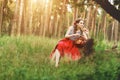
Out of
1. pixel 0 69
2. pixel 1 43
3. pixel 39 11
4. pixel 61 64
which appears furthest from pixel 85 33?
pixel 39 11

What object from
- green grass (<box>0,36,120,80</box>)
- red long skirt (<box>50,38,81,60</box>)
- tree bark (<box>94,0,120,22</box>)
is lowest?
green grass (<box>0,36,120,80</box>)

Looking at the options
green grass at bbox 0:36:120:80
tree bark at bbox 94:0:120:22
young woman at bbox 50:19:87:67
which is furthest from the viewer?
tree bark at bbox 94:0:120:22

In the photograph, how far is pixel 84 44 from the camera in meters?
12.3

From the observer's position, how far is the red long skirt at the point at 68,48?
38.3ft

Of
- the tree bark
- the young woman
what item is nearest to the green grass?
the young woman

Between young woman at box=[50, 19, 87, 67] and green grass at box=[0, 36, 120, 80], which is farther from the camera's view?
young woman at box=[50, 19, 87, 67]

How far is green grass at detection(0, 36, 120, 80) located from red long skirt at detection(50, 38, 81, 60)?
27cm

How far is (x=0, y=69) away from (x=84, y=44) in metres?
2.82

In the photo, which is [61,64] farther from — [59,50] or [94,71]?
[94,71]

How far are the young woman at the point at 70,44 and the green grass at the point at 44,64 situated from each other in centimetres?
26

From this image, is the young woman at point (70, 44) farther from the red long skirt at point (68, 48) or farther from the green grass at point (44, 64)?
the green grass at point (44, 64)

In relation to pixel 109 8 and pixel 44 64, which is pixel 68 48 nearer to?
pixel 44 64

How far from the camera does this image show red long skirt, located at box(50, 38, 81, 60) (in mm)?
11680

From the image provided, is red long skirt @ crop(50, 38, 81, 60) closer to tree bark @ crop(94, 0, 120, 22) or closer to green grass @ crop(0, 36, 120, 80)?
green grass @ crop(0, 36, 120, 80)
